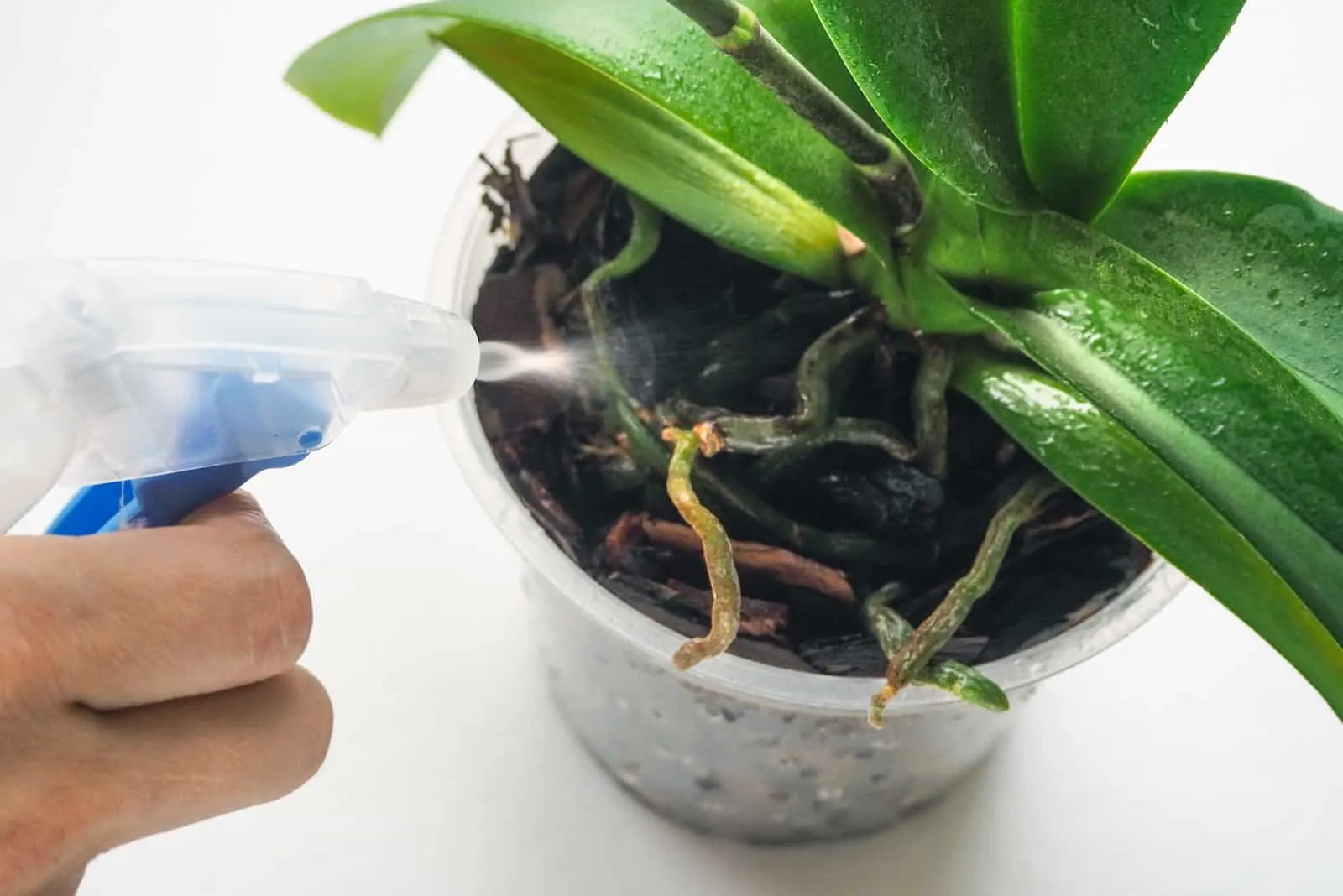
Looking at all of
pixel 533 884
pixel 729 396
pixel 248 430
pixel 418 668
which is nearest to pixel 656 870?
pixel 533 884

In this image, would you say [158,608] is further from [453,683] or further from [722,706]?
[453,683]

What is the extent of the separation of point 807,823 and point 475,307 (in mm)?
300

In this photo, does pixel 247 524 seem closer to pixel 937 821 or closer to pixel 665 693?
pixel 665 693

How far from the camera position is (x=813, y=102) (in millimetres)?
357

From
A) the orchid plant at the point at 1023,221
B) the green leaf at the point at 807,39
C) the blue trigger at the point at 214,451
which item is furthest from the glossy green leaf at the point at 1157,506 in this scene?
the blue trigger at the point at 214,451

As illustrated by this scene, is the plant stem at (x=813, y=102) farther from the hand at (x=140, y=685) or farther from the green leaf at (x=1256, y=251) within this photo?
the hand at (x=140, y=685)

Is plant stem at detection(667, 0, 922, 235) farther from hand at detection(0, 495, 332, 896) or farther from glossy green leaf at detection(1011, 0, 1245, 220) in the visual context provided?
hand at detection(0, 495, 332, 896)

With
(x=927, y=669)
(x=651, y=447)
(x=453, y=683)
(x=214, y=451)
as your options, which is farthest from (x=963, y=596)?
(x=453, y=683)

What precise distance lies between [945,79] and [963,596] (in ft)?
0.56

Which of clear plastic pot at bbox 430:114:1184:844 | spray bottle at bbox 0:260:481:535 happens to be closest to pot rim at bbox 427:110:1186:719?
clear plastic pot at bbox 430:114:1184:844

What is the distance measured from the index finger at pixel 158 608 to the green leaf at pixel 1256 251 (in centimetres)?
28

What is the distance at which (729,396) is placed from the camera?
49cm

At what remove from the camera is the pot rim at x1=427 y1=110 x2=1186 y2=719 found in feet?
1.47

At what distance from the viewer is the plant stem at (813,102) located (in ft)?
1.03
